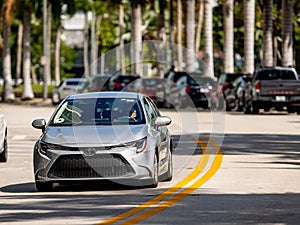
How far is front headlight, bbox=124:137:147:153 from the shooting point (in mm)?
15469

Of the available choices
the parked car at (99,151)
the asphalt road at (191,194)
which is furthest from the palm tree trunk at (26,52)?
the parked car at (99,151)

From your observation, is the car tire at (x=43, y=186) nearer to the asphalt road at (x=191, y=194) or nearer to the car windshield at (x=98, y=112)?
the asphalt road at (x=191, y=194)

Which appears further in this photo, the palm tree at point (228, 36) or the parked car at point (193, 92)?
the palm tree at point (228, 36)

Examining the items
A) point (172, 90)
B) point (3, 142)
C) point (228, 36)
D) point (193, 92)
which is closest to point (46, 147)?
point (3, 142)

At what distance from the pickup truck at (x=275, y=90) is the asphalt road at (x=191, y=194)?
1617 cm

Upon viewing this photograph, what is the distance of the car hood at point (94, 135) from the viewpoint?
15.3 meters

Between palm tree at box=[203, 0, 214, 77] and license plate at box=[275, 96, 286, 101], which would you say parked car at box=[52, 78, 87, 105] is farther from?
license plate at box=[275, 96, 286, 101]

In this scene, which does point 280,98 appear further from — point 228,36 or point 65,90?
A: point 65,90

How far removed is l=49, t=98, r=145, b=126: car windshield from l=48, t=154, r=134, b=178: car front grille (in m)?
0.93

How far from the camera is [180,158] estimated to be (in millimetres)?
22531

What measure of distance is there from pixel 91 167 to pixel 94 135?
481 mm

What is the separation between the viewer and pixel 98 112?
16.6 metres

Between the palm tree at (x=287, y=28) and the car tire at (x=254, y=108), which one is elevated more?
the palm tree at (x=287, y=28)

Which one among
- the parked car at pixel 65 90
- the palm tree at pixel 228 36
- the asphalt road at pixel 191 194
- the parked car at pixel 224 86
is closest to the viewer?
the asphalt road at pixel 191 194
